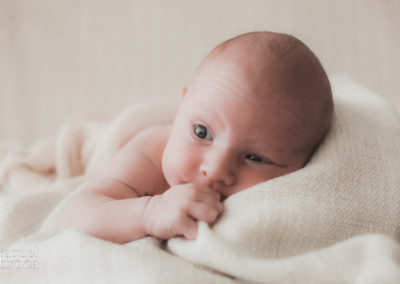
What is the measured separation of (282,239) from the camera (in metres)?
0.68

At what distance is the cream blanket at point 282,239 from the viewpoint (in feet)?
2.09

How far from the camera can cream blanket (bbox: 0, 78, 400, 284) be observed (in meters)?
0.64

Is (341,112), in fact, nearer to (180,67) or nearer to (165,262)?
(165,262)

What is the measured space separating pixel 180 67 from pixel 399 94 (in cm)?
81

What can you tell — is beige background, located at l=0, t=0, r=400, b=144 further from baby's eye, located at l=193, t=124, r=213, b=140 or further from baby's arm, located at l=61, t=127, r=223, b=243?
baby's eye, located at l=193, t=124, r=213, b=140

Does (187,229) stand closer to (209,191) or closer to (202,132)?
(209,191)

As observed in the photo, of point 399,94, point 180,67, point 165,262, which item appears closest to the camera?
point 165,262

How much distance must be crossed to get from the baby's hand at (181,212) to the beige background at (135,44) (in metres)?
1.01

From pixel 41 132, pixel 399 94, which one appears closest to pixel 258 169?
pixel 399 94

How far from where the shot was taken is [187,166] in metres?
0.78

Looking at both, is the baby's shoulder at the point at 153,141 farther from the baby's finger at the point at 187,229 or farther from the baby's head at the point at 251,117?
the baby's finger at the point at 187,229

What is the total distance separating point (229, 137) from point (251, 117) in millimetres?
50

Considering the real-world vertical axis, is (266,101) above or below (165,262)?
above

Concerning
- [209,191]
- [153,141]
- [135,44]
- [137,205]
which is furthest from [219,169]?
[135,44]
